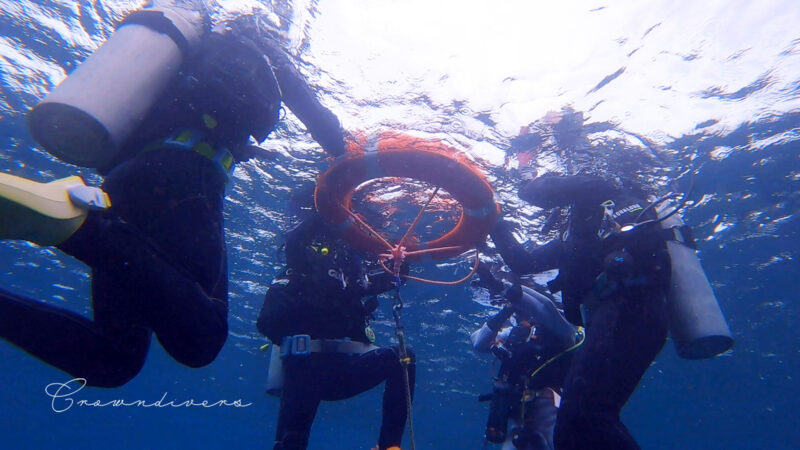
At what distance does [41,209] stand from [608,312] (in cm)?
441

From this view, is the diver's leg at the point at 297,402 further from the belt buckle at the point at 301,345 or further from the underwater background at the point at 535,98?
the underwater background at the point at 535,98

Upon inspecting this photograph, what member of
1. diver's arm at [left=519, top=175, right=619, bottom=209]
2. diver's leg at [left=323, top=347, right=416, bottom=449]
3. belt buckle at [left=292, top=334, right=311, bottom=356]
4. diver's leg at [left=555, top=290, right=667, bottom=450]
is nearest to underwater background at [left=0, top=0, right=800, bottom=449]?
diver's arm at [left=519, top=175, right=619, bottom=209]

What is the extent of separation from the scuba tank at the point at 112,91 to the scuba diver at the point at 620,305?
425cm

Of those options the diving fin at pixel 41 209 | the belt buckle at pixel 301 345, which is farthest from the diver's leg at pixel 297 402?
the diving fin at pixel 41 209

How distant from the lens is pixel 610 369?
3.66 m

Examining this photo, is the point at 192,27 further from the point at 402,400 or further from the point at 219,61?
the point at 402,400

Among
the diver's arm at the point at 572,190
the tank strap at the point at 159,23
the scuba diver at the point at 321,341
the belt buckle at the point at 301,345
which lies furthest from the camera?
the diver's arm at the point at 572,190

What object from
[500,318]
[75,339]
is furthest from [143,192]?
[500,318]

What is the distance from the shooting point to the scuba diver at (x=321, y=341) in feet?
15.6

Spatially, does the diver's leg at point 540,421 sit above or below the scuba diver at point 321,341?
below

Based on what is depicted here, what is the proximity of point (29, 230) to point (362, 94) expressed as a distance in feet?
21.3

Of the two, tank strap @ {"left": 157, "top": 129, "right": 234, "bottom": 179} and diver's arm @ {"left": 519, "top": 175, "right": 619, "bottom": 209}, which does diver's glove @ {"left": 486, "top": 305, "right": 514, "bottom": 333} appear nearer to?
diver's arm @ {"left": 519, "top": 175, "right": 619, "bottom": 209}

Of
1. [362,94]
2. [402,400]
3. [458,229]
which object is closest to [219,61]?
[458,229]

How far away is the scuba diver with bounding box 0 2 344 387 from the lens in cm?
257
